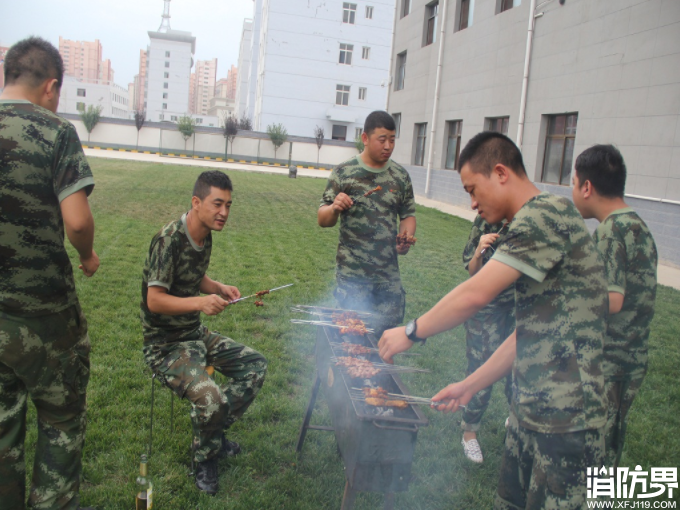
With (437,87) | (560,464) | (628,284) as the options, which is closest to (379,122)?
(628,284)

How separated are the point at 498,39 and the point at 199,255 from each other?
18.4 m

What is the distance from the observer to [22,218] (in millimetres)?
2783

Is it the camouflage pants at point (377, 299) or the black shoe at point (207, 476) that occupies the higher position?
the camouflage pants at point (377, 299)

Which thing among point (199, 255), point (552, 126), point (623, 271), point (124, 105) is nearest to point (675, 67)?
point (552, 126)

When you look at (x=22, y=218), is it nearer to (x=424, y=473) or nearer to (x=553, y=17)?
(x=424, y=473)

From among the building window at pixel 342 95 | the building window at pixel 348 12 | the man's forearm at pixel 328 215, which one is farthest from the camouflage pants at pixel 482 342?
the building window at pixel 348 12

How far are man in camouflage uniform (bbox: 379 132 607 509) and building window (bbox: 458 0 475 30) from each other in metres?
21.6

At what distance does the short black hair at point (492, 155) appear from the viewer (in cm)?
241

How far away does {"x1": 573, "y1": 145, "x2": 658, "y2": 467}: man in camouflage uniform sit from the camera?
303cm

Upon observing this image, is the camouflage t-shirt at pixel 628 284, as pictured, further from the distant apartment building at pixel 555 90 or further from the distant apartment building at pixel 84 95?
the distant apartment building at pixel 84 95

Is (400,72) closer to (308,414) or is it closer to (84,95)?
(308,414)

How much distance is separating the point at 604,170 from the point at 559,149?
47.5 feet

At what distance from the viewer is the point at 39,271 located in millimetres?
2852

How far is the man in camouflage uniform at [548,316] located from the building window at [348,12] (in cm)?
6061
